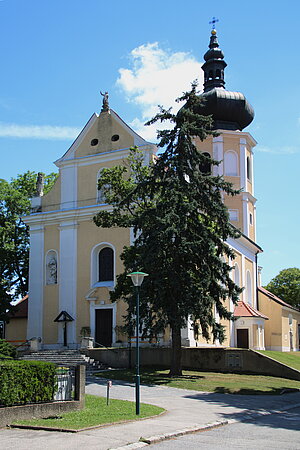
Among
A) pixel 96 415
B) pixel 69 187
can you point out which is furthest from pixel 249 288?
pixel 96 415

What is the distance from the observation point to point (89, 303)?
34.8 m

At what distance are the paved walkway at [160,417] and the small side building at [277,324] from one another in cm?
2362

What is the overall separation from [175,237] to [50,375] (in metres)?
11.6

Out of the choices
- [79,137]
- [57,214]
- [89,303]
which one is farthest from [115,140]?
[89,303]

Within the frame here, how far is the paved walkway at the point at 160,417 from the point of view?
10.8 metres

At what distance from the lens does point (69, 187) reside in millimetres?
37281

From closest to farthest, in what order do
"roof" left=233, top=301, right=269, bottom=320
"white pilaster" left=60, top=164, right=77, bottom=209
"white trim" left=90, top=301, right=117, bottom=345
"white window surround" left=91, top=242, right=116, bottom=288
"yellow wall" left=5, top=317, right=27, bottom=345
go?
"white trim" left=90, top=301, right=117, bottom=345, "white window surround" left=91, top=242, right=116, bottom=288, "white pilaster" left=60, top=164, right=77, bottom=209, "yellow wall" left=5, top=317, right=27, bottom=345, "roof" left=233, top=301, right=269, bottom=320

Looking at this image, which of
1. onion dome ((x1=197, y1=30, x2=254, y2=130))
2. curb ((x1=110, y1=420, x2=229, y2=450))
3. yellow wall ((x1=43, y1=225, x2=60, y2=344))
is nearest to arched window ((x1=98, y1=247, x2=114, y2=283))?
yellow wall ((x1=43, y1=225, x2=60, y2=344))

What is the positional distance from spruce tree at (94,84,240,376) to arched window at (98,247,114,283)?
26.0ft

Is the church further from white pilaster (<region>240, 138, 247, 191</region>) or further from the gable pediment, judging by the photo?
white pilaster (<region>240, 138, 247, 191</region>)

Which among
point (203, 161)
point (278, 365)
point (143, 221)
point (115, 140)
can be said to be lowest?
point (278, 365)

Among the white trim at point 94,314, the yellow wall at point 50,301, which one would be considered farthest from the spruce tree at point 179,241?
the yellow wall at point 50,301

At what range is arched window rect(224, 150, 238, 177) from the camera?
44062mm

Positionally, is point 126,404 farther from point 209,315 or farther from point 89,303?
point 89,303
